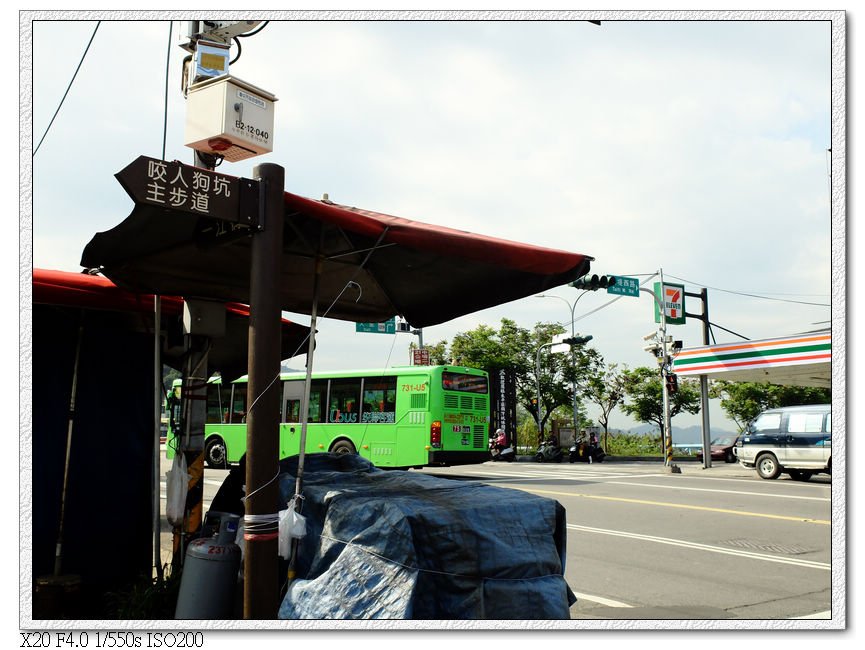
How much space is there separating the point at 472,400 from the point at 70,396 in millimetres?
14823

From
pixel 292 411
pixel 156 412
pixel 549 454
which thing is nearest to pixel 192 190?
pixel 156 412

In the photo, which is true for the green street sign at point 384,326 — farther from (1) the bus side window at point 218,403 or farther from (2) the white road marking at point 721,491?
(1) the bus side window at point 218,403

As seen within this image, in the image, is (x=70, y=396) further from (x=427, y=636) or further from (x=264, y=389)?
(x=427, y=636)

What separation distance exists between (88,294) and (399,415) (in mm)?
14142

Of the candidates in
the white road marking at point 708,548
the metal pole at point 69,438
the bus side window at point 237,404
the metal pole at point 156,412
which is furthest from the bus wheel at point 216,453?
the metal pole at point 69,438

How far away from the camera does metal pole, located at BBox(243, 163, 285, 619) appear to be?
416 cm

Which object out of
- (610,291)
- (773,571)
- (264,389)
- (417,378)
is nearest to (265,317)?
(264,389)

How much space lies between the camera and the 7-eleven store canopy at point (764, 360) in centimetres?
2203

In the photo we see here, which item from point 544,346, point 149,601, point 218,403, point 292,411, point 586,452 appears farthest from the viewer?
point 544,346

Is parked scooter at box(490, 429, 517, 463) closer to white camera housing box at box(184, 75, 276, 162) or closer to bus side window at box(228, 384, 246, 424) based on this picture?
bus side window at box(228, 384, 246, 424)

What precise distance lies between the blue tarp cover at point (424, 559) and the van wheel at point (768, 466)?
16.4 m

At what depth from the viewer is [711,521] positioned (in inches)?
444

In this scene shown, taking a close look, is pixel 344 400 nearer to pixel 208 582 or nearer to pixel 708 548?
pixel 708 548

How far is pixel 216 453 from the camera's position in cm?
2362
